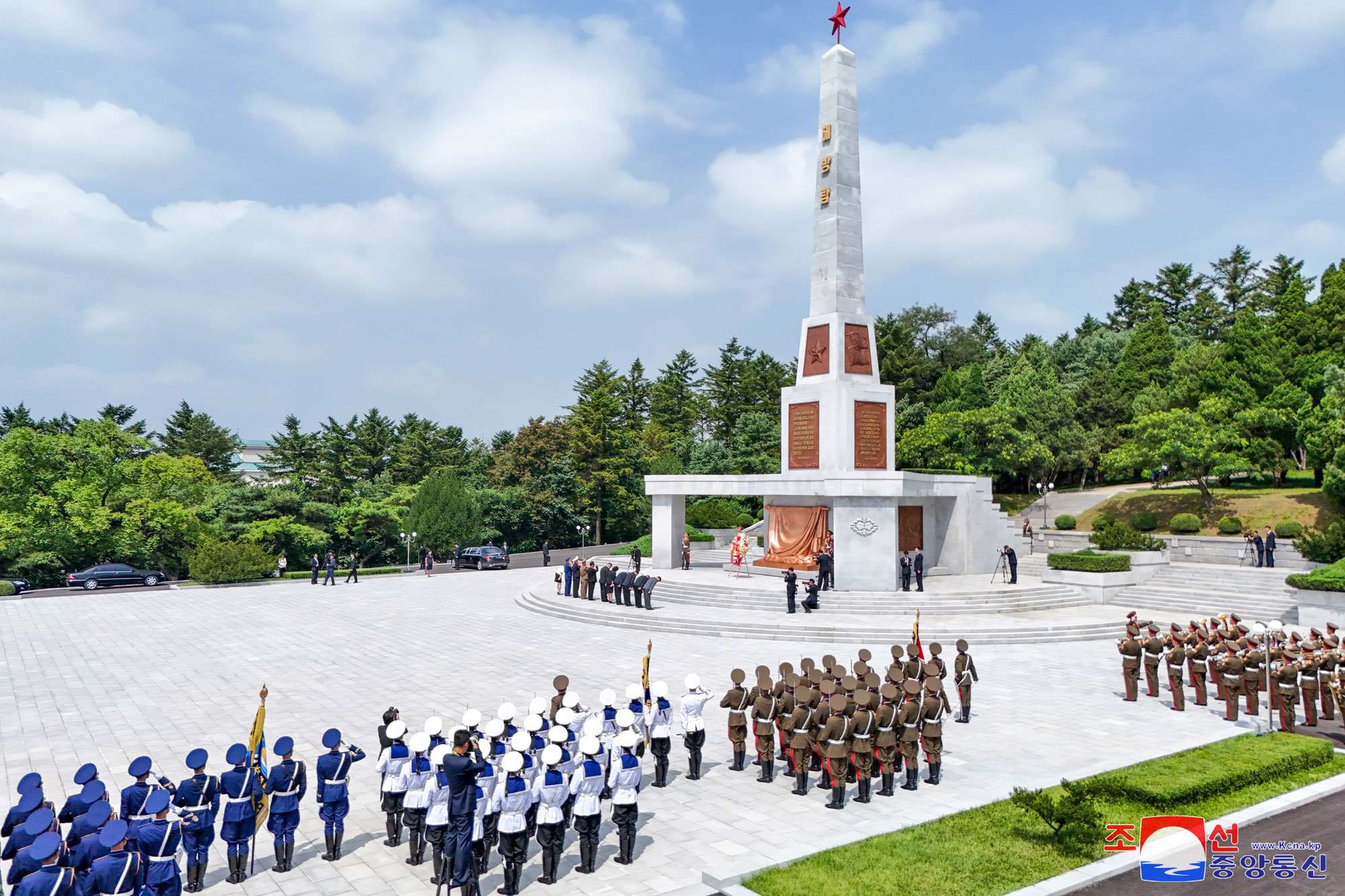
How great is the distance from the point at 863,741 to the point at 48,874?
306 inches

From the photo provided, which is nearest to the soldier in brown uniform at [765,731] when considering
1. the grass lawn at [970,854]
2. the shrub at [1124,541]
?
the grass lawn at [970,854]

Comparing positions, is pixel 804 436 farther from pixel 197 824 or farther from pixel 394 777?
pixel 197 824

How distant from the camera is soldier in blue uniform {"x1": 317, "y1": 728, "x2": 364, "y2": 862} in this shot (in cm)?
837

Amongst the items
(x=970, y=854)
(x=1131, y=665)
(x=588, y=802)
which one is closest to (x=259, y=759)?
(x=588, y=802)

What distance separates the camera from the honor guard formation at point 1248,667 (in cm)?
1323

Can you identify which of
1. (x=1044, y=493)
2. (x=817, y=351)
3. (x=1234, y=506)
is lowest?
(x=1234, y=506)

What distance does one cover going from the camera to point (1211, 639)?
14945mm

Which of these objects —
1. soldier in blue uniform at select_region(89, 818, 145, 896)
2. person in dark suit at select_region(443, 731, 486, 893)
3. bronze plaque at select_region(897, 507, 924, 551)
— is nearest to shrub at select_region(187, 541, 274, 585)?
bronze plaque at select_region(897, 507, 924, 551)

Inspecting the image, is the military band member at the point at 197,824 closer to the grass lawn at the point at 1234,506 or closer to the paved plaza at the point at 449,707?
the paved plaza at the point at 449,707

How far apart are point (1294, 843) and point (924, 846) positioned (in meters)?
3.84

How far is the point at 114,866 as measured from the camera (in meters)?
6.44

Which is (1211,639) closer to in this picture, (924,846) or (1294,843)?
(1294,843)

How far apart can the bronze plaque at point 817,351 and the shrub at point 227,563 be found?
24.5m

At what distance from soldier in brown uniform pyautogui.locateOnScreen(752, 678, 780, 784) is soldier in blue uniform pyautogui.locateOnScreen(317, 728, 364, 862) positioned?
495 cm
